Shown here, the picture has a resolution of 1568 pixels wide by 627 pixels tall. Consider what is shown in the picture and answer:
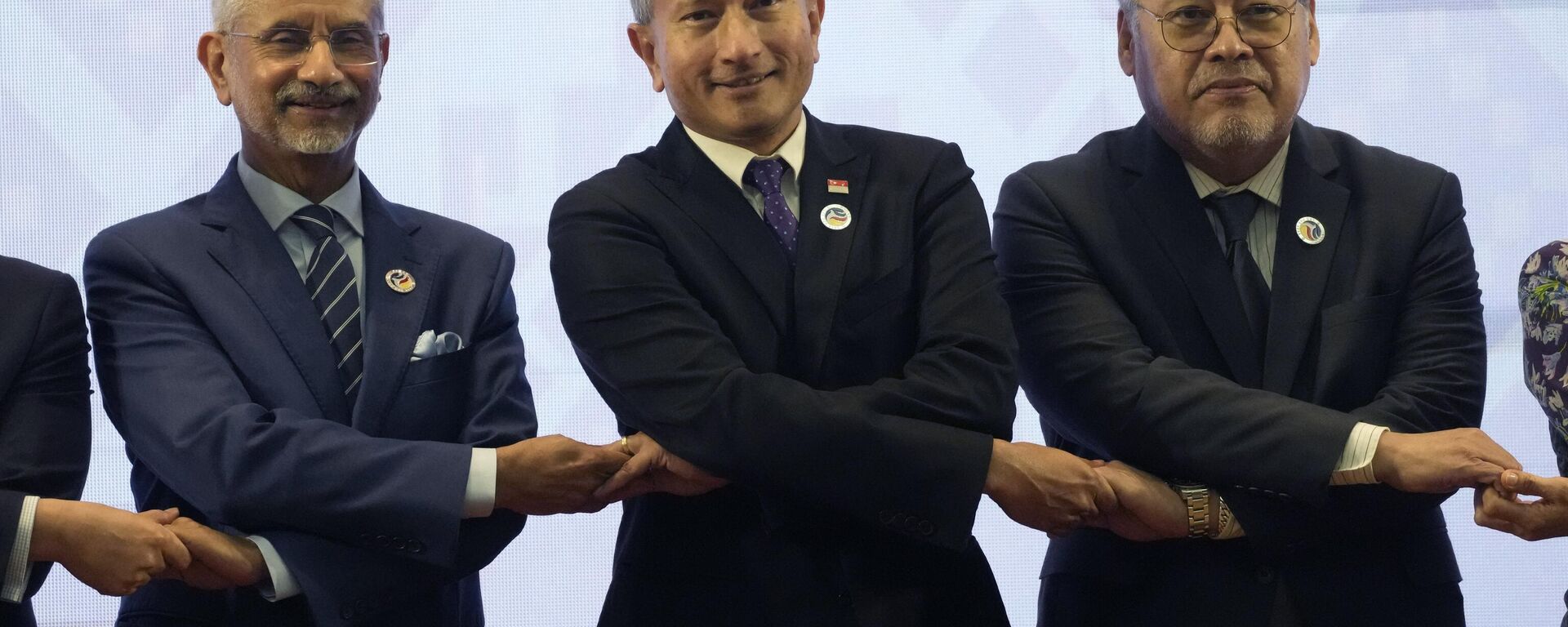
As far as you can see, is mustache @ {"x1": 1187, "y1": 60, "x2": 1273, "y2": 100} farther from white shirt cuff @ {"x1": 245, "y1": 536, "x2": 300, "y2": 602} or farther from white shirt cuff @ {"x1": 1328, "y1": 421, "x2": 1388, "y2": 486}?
white shirt cuff @ {"x1": 245, "y1": 536, "x2": 300, "y2": 602}

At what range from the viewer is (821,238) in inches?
105

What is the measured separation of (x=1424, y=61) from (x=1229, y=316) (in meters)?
1.83

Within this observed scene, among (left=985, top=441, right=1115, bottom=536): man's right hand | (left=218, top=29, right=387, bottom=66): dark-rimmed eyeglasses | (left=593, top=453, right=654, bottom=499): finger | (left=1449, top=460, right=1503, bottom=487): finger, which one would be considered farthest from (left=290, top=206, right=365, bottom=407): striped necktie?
(left=1449, top=460, right=1503, bottom=487): finger

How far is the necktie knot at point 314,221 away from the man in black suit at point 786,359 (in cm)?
47

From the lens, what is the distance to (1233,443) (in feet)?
8.56

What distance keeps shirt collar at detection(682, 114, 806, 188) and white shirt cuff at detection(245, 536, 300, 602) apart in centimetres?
92

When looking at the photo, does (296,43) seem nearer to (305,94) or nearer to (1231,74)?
(305,94)

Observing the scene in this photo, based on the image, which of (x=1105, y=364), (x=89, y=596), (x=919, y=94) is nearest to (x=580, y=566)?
(x=89, y=596)

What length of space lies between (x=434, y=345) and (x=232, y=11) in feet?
2.43

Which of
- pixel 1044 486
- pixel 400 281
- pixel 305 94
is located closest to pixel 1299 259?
pixel 1044 486

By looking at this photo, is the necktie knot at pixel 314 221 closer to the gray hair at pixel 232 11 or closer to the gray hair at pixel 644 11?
the gray hair at pixel 232 11

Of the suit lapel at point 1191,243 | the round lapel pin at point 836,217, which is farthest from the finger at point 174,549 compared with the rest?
the suit lapel at point 1191,243

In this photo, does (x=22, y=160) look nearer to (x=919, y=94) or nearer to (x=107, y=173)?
(x=107, y=173)

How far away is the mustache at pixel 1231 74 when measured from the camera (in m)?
2.90
